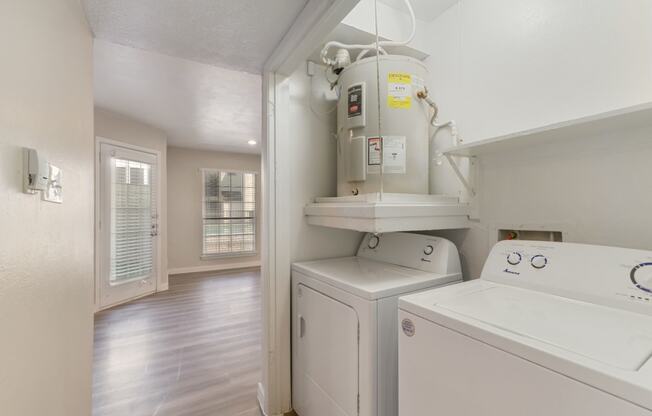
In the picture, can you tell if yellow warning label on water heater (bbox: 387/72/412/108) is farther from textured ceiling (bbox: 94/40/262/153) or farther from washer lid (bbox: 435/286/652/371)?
textured ceiling (bbox: 94/40/262/153)

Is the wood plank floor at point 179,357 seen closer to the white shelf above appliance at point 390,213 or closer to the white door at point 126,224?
the white door at point 126,224

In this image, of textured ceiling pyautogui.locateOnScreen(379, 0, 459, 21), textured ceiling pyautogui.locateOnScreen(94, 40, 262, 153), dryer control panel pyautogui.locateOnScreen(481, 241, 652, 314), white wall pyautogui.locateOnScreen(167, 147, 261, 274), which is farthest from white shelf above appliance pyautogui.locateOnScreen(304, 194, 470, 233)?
white wall pyautogui.locateOnScreen(167, 147, 261, 274)

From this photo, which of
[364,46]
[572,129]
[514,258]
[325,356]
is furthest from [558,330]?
[364,46]

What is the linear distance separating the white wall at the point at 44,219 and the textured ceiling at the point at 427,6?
65.0 inches

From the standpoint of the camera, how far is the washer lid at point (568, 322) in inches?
26.2

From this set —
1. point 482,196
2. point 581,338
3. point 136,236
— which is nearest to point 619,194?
point 482,196

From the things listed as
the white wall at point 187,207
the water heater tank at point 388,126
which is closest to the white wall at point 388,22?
the water heater tank at point 388,126

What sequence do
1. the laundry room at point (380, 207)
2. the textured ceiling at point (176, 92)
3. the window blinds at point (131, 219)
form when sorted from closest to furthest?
1. the laundry room at point (380, 207)
2. the textured ceiling at point (176, 92)
3. the window blinds at point (131, 219)

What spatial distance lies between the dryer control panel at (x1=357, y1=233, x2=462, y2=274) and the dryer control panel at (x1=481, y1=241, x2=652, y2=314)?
8.3 inches

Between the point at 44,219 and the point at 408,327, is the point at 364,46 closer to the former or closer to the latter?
the point at 408,327

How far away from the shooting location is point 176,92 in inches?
112

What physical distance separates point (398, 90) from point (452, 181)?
663mm

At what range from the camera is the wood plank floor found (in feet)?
6.12

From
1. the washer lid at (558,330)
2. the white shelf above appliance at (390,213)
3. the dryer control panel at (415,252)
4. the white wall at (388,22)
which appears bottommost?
the washer lid at (558,330)
